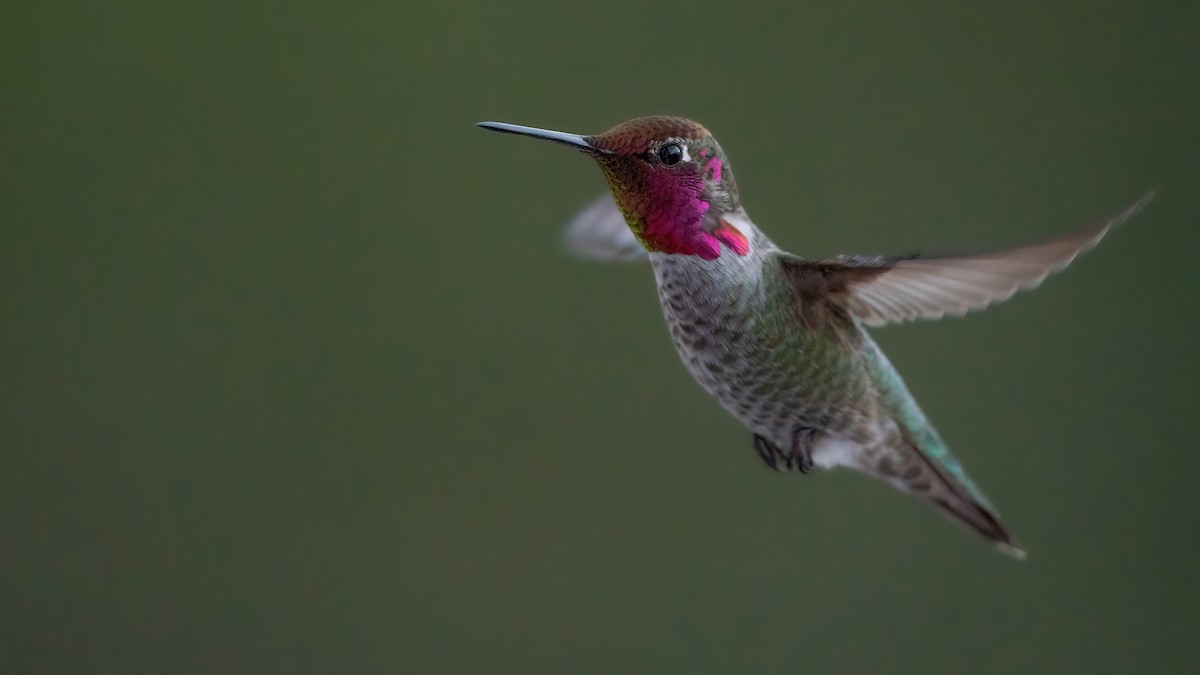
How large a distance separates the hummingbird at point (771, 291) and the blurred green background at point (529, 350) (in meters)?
1.10

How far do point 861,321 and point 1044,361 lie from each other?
124 cm

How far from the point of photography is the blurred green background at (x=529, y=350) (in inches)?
73.9

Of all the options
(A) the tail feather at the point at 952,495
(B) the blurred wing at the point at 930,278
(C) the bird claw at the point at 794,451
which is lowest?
(A) the tail feather at the point at 952,495

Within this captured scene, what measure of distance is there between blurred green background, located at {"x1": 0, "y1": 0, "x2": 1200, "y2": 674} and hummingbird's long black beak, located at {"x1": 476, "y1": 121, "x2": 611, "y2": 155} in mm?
1340

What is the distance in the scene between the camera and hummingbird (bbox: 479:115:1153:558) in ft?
2.07

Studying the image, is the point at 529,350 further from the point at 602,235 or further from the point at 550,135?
the point at 550,135

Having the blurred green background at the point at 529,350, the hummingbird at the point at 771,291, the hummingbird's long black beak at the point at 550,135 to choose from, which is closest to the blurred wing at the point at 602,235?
the hummingbird at the point at 771,291

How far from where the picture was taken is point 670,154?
645 millimetres

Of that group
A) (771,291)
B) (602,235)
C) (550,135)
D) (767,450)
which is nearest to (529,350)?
(602,235)

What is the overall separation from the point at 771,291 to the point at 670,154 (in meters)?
0.14

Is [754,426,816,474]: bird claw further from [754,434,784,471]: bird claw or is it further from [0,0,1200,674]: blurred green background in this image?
[0,0,1200,674]: blurred green background

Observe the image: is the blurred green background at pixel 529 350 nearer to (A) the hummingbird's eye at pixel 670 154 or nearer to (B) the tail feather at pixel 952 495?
(B) the tail feather at pixel 952 495

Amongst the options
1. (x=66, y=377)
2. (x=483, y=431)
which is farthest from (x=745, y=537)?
(x=66, y=377)

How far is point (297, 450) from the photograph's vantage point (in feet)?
6.51
